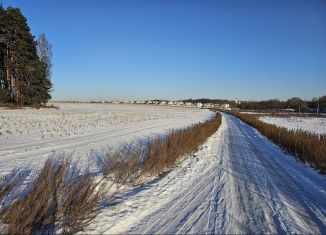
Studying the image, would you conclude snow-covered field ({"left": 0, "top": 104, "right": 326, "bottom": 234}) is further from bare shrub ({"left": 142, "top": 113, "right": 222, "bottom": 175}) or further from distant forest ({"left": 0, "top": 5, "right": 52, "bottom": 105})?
distant forest ({"left": 0, "top": 5, "right": 52, "bottom": 105})

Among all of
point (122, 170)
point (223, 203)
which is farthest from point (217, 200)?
point (122, 170)

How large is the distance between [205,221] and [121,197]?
194 cm

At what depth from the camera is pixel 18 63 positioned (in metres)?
42.5

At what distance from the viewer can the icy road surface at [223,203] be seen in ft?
15.4

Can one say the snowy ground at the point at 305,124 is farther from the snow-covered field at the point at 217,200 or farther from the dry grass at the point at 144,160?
the snow-covered field at the point at 217,200

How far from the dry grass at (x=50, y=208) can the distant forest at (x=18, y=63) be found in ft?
138

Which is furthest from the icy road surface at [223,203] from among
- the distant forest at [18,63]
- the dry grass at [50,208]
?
the distant forest at [18,63]

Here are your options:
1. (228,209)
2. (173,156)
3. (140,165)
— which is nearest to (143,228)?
(228,209)

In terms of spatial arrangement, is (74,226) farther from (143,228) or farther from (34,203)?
(143,228)

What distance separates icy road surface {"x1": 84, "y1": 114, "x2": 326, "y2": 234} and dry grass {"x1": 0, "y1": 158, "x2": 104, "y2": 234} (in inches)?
11.3

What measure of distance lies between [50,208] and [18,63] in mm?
44058

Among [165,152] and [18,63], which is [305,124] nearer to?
[165,152]

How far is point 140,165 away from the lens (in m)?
8.41

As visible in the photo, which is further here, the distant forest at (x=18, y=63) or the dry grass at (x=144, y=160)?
the distant forest at (x=18, y=63)
